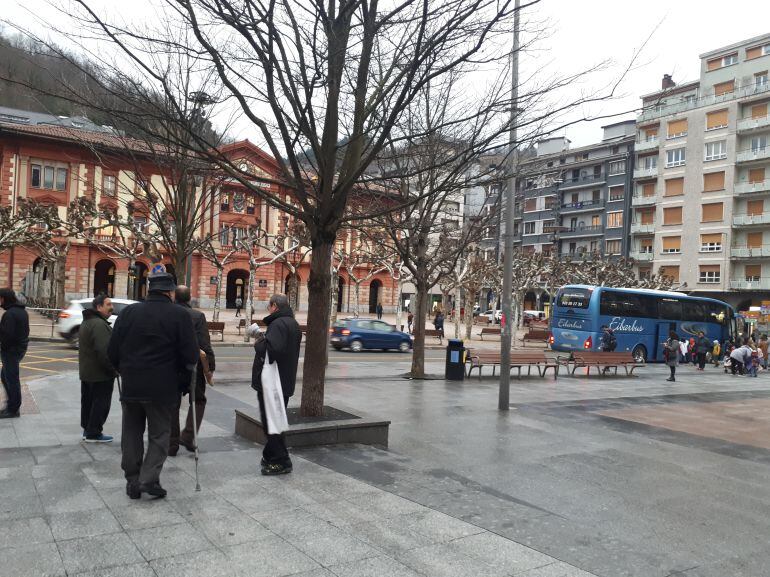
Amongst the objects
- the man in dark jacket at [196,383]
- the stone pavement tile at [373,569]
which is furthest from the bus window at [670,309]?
the stone pavement tile at [373,569]

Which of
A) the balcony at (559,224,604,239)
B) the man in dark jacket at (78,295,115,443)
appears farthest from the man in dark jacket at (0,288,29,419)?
the balcony at (559,224,604,239)

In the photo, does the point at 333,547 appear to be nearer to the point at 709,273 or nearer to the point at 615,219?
the point at 709,273

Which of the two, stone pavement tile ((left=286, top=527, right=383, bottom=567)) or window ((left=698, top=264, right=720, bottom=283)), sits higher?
window ((left=698, top=264, right=720, bottom=283))

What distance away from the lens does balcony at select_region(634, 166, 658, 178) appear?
197 feet

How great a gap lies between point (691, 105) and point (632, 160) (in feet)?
30.9

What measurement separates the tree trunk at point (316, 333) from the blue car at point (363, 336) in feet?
60.6

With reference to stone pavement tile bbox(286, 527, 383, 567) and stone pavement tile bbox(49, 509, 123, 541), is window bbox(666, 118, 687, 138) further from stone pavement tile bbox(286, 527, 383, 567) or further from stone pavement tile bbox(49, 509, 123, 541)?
stone pavement tile bbox(49, 509, 123, 541)

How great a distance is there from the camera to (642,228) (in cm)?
6100

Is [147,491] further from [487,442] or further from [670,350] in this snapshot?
[670,350]

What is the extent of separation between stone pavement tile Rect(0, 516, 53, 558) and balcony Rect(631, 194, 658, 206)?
207ft

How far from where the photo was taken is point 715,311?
3069 cm

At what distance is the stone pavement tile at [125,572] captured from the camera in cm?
356

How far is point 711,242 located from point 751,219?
12.4ft

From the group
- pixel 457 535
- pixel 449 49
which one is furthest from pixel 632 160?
pixel 457 535
